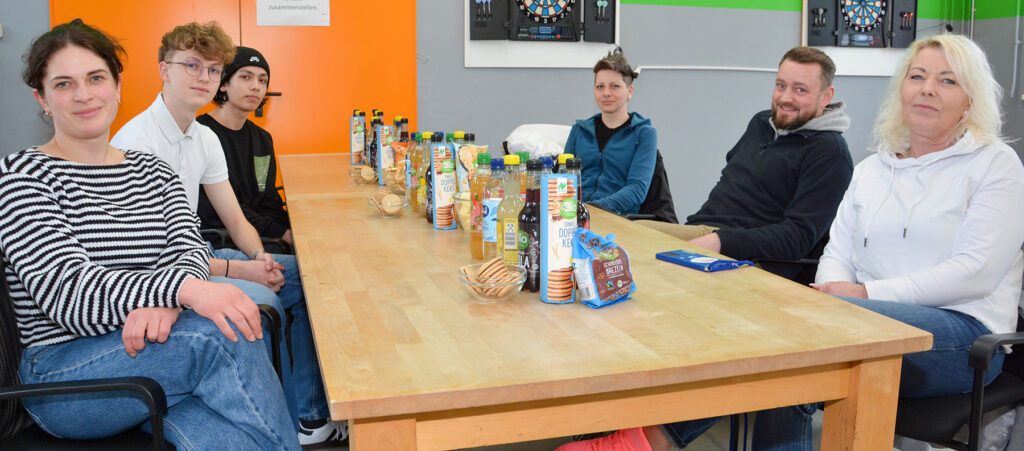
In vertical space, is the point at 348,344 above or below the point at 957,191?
below

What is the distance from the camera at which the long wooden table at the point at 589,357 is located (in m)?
1.01

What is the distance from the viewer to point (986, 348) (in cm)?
146

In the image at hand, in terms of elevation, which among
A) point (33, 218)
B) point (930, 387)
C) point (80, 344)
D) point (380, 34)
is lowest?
point (930, 387)

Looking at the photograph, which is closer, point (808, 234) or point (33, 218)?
point (33, 218)

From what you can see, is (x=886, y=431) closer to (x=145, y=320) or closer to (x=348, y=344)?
(x=348, y=344)

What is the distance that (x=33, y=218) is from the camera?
4.61 feet

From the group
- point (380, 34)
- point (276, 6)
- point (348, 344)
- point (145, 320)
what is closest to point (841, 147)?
point (348, 344)

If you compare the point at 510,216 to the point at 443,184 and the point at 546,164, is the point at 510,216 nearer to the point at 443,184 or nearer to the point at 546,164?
the point at 546,164

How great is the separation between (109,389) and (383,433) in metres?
0.54

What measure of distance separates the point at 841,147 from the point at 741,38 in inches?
121

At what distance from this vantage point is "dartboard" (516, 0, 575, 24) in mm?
4660

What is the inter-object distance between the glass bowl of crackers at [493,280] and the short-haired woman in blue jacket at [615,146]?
1.61 metres

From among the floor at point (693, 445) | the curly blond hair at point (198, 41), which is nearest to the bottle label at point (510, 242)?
the floor at point (693, 445)

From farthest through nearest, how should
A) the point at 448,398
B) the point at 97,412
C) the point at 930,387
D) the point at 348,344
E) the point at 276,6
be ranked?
1. the point at 276,6
2. the point at 930,387
3. the point at 97,412
4. the point at 348,344
5. the point at 448,398
